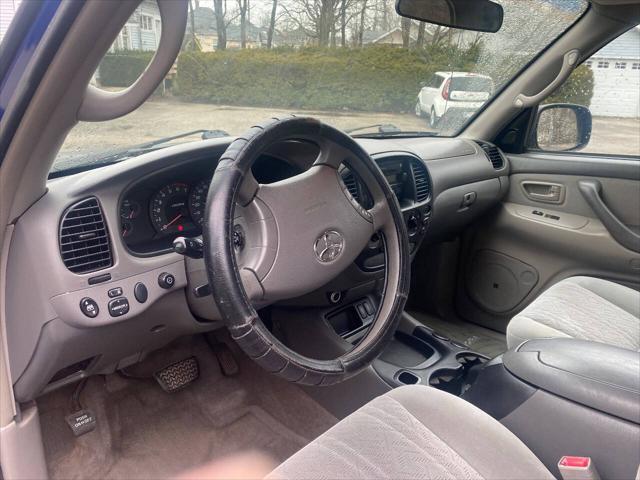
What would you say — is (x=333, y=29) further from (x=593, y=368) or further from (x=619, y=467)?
(x=619, y=467)

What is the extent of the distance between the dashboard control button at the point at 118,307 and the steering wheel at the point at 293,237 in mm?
378

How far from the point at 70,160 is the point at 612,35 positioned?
2.36 m

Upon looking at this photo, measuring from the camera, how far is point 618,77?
2.80m

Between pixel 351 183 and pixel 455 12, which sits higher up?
pixel 455 12

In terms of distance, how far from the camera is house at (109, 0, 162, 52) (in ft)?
3.36

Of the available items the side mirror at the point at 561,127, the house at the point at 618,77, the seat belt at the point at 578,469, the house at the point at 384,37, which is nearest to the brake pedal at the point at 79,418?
the seat belt at the point at 578,469

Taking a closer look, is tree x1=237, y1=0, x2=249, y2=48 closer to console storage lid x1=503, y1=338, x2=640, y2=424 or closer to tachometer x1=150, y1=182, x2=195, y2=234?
tachometer x1=150, y1=182, x2=195, y2=234

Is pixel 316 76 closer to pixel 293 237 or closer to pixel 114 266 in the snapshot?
pixel 293 237

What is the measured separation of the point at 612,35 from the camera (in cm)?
264

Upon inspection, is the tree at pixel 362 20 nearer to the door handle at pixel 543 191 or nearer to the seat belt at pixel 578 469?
the door handle at pixel 543 191

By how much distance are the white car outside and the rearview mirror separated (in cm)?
52

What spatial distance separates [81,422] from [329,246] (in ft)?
4.06

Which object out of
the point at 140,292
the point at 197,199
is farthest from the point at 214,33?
the point at 140,292

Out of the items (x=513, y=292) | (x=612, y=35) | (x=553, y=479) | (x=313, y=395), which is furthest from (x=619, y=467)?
(x=612, y=35)
